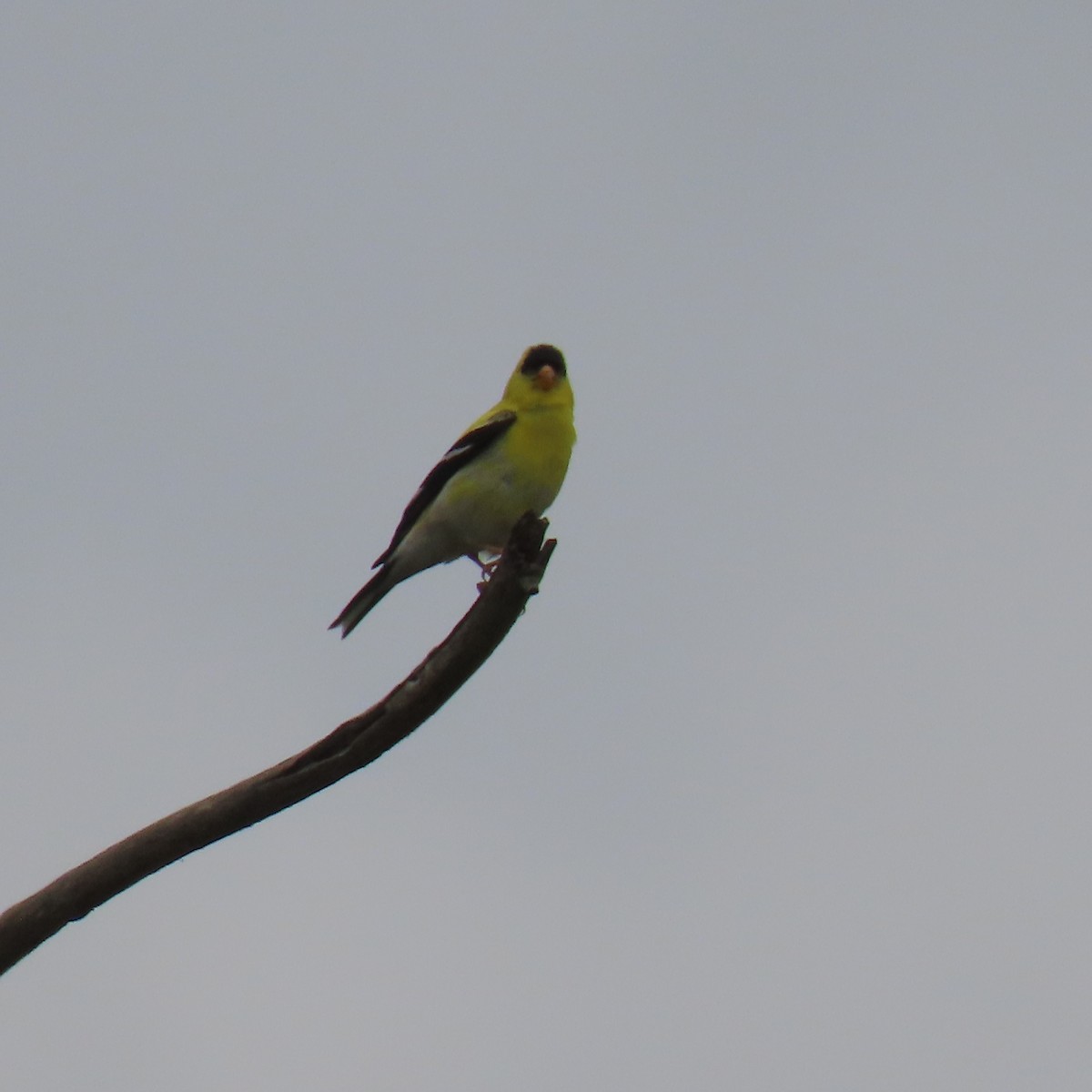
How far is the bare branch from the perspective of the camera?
4.52m

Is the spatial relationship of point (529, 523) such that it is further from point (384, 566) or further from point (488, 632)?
point (384, 566)

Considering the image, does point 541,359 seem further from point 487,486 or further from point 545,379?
point 487,486

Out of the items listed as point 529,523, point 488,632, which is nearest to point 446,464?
point 529,523

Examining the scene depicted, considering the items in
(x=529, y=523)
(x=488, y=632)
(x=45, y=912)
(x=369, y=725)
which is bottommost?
(x=45, y=912)

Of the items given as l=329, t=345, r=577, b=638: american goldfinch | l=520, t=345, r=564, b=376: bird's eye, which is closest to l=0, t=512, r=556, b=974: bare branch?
l=329, t=345, r=577, b=638: american goldfinch

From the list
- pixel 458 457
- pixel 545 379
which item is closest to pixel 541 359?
pixel 545 379

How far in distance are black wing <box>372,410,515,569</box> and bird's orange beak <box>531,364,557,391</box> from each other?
0.26 metres

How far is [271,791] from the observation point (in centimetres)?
453

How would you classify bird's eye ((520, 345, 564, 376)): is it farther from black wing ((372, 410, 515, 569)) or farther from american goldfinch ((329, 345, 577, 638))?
black wing ((372, 410, 515, 569))

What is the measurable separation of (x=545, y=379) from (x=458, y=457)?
26.5 inches

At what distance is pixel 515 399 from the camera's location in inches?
309

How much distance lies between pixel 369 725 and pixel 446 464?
3.14 meters

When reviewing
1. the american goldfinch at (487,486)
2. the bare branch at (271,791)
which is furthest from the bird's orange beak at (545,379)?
the bare branch at (271,791)

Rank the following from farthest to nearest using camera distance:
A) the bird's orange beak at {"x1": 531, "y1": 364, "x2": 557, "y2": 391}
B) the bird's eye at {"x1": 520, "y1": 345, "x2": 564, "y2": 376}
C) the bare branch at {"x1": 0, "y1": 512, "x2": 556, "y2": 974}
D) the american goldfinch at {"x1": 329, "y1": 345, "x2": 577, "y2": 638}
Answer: the bird's eye at {"x1": 520, "y1": 345, "x2": 564, "y2": 376}, the bird's orange beak at {"x1": 531, "y1": 364, "x2": 557, "y2": 391}, the american goldfinch at {"x1": 329, "y1": 345, "x2": 577, "y2": 638}, the bare branch at {"x1": 0, "y1": 512, "x2": 556, "y2": 974}
